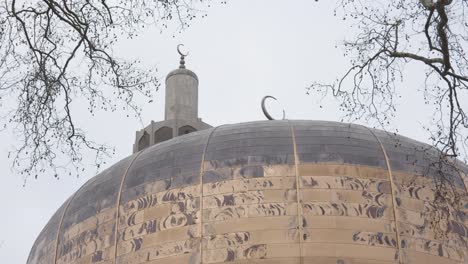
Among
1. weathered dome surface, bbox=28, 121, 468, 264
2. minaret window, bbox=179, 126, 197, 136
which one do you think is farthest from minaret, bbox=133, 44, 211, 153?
weathered dome surface, bbox=28, 121, 468, 264

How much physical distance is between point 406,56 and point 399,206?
36.4 ft

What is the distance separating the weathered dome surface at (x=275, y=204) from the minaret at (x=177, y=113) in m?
6.07

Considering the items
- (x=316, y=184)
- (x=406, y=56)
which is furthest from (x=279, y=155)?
(x=406, y=56)

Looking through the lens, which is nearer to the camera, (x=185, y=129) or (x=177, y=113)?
(x=185, y=129)

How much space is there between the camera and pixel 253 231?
19.9 meters

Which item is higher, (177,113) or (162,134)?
(177,113)

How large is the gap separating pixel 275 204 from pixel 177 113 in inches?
383

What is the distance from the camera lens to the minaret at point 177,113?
1128 inches

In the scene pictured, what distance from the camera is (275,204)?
20094 mm

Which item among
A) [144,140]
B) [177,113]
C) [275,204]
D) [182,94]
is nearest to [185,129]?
[177,113]

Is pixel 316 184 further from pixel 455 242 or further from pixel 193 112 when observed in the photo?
pixel 193 112

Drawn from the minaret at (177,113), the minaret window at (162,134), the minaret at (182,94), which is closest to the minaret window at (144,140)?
the minaret at (177,113)

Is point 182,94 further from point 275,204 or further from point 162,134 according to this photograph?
point 275,204

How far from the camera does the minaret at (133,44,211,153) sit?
28.7 metres
